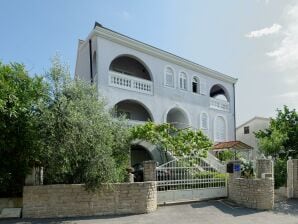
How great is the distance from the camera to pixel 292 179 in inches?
576

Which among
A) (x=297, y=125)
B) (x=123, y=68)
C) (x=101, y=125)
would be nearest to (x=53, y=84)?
(x=101, y=125)

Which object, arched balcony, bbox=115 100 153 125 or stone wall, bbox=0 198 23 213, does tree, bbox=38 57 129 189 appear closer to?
stone wall, bbox=0 198 23 213

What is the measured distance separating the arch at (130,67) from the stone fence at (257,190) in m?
10.3

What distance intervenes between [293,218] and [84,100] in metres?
8.17

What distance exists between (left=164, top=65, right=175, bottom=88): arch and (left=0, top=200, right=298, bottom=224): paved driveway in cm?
1108

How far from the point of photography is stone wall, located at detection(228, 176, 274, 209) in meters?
11.9

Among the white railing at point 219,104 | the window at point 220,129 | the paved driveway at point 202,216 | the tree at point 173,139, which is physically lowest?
the paved driveway at point 202,216

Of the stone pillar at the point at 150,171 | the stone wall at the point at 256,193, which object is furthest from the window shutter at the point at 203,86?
the stone pillar at the point at 150,171

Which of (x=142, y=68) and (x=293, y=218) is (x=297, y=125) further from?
(x=142, y=68)

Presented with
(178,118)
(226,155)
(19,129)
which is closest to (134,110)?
(178,118)

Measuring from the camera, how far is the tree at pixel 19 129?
1003 cm

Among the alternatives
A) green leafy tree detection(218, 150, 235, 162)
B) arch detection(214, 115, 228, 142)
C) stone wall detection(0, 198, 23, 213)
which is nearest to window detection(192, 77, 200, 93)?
arch detection(214, 115, 228, 142)

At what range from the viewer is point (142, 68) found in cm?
2262

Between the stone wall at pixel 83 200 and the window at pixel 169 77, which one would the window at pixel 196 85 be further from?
the stone wall at pixel 83 200
